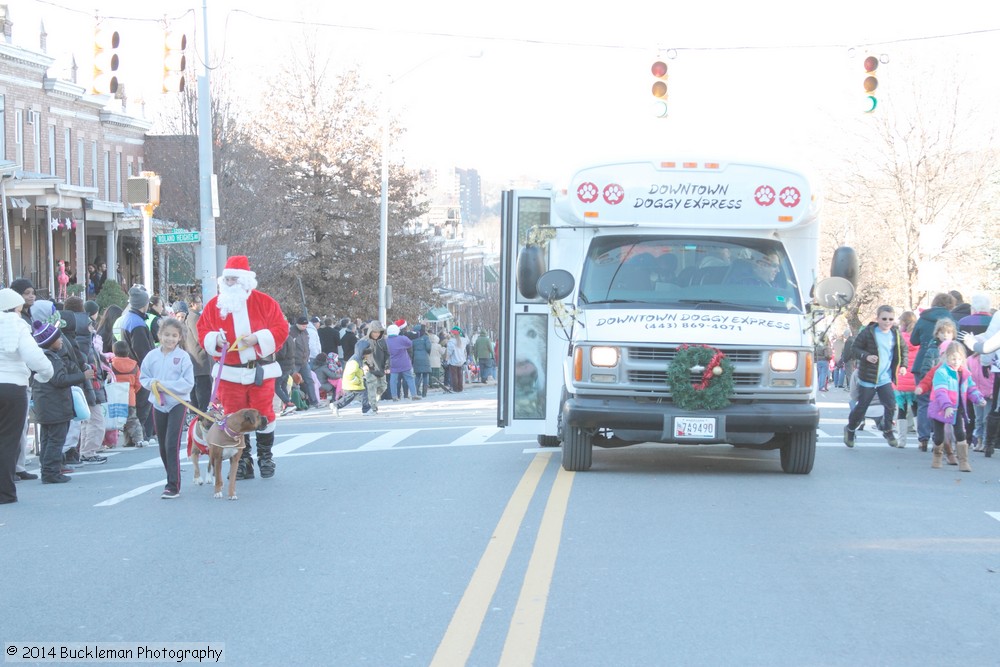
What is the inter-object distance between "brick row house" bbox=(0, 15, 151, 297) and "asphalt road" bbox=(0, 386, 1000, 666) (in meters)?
21.5

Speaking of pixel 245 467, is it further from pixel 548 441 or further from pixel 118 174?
pixel 118 174

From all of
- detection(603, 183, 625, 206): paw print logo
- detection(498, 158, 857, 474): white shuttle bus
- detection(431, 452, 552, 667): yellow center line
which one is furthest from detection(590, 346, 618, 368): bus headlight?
detection(603, 183, 625, 206): paw print logo

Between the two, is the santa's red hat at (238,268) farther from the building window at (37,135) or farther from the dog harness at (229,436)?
the building window at (37,135)

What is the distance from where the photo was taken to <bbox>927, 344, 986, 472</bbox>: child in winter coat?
12852 millimetres

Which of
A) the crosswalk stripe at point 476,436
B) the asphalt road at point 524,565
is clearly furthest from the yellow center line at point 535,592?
the crosswalk stripe at point 476,436

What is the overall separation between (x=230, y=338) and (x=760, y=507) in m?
4.66

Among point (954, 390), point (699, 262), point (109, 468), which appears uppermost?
point (699, 262)

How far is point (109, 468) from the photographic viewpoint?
1377 cm

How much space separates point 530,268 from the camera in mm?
11984

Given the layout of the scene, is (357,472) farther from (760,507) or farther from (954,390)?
(954,390)

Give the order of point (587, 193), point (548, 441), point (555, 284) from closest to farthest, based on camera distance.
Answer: point (555, 284) < point (587, 193) < point (548, 441)

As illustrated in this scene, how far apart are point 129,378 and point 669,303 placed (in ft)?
22.6

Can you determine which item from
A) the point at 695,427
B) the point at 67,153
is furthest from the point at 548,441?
the point at 67,153

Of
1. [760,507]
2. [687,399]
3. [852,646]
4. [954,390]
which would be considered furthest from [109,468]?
[852,646]
